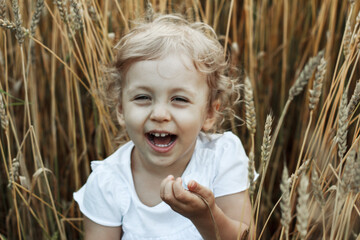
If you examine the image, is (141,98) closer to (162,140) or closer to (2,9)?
(162,140)

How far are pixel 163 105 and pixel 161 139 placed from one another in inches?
4.3

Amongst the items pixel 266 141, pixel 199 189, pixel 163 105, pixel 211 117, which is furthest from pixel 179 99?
pixel 266 141

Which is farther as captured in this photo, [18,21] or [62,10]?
[62,10]

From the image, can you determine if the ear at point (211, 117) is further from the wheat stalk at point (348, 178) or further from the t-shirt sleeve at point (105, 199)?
the wheat stalk at point (348, 178)

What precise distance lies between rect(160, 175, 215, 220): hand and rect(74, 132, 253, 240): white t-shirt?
371mm

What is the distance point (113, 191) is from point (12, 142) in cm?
47

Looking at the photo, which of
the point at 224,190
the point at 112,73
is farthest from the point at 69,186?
the point at 224,190

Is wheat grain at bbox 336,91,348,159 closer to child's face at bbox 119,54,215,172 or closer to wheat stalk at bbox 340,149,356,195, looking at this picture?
wheat stalk at bbox 340,149,356,195

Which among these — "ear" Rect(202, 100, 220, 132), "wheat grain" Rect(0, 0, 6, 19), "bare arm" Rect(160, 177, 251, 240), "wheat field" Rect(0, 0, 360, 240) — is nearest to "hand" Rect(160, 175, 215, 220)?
"bare arm" Rect(160, 177, 251, 240)

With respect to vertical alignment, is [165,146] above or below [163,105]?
below

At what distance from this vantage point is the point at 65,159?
5.75 feet

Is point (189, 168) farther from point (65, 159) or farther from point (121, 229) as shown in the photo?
point (65, 159)

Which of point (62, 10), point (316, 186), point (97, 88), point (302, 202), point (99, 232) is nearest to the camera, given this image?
point (302, 202)

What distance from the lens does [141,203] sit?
1.35 meters
